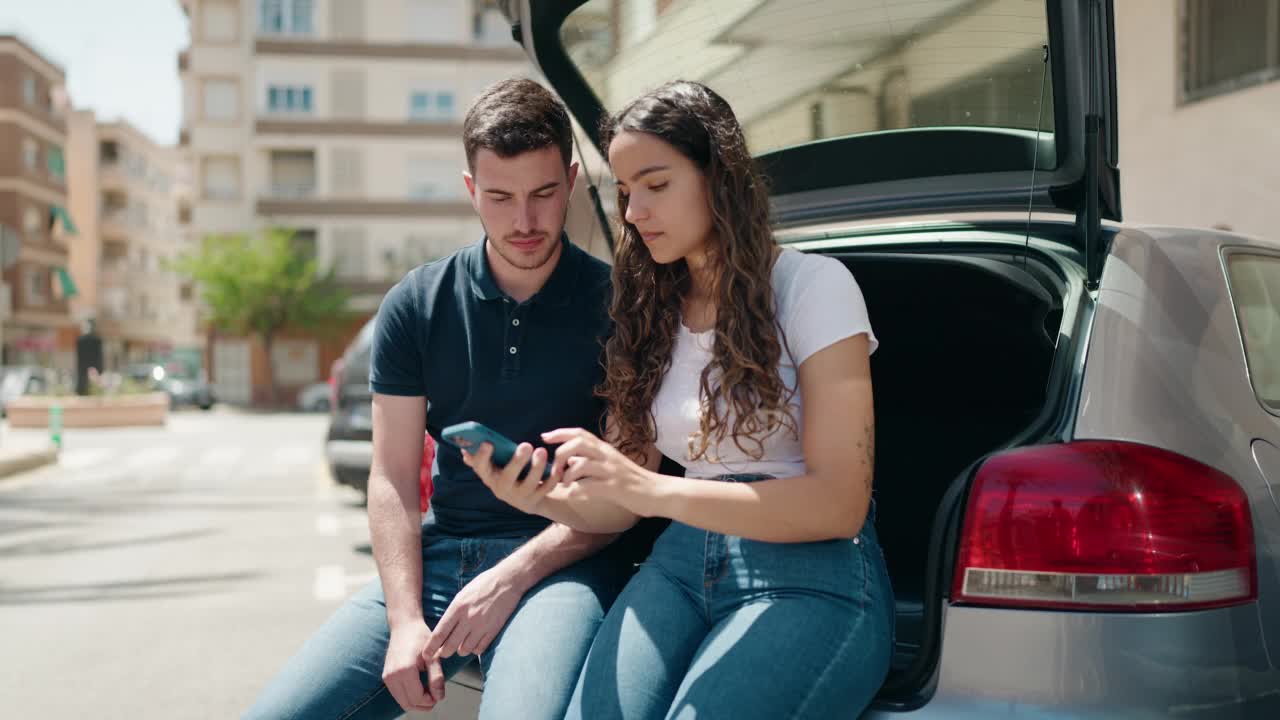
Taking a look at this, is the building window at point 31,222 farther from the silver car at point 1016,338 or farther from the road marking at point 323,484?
the silver car at point 1016,338

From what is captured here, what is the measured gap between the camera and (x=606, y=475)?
1.74 metres

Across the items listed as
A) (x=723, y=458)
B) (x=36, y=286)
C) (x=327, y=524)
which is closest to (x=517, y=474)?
(x=723, y=458)

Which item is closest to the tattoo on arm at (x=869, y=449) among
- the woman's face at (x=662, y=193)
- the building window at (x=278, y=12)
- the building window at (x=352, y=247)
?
the woman's face at (x=662, y=193)

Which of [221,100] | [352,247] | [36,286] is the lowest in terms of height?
[36,286]

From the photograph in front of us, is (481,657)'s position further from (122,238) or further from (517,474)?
(122,238)

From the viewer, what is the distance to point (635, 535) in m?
2.38

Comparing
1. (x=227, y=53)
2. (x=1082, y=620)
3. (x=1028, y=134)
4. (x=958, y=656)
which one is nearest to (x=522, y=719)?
(x=958, y=656)

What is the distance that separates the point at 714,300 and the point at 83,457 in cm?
1594

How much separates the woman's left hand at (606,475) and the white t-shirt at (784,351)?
0.70ft

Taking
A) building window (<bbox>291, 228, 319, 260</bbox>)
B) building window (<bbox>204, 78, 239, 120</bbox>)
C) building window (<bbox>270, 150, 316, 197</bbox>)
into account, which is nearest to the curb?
building window (<bbox>291, 228, 319, 260</bbox>)

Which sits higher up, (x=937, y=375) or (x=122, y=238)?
(x=122, y=238)

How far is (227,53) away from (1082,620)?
147 feet

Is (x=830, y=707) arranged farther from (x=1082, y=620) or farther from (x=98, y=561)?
(x=98, y=561)

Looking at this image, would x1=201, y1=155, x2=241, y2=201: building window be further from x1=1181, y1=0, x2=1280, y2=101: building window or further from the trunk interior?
the trunk interior
